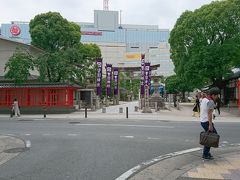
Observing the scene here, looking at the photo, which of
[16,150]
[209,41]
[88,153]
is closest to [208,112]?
[88,153]

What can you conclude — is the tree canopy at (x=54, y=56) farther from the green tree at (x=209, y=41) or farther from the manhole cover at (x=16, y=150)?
the manhole cover at (x=16, y=150)

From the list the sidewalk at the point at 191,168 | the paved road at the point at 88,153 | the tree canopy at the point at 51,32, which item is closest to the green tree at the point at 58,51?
the tree canopy at the point at 51,32

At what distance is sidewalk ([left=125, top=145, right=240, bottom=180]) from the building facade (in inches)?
4764

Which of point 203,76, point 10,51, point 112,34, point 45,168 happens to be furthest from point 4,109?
point 112,34

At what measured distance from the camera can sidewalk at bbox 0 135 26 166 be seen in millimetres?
11142

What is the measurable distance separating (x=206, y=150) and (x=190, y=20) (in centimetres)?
3334

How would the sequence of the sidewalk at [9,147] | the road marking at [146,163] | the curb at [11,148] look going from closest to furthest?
the road marking at [146,163] < the curb at [11,148] < the sidewalk at [9,147]

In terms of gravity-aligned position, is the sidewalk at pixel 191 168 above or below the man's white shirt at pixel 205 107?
below

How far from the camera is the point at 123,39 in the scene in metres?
156

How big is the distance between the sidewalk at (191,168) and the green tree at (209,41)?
29722 millimetres

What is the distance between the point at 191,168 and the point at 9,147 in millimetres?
6612

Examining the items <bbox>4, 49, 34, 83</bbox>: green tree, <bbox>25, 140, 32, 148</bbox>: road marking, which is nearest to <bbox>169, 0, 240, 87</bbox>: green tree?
<bbox>4, 49, 34, 83</bbox>: green tree

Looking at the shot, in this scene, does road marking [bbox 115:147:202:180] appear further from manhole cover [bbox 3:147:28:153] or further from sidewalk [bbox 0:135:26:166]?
manhole cover [bbox 3:147:28:153]

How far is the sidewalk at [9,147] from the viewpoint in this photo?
11.1 meters
